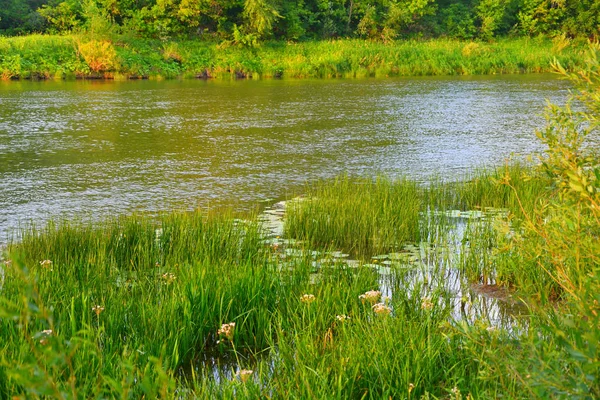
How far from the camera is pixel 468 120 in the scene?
14977 mm

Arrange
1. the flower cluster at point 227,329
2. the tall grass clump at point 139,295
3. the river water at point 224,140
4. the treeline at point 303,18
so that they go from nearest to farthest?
the tall grass clump at point 139,295 → the flower cluster at point 227,329 → the river water at point 224,140 → the treeline at point 303,18

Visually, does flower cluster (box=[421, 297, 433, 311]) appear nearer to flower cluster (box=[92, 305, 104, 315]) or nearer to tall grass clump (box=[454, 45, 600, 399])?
tall grass clump (box=[454, 45, 600, 399])

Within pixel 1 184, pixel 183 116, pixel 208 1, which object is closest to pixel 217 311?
pixel 1 184

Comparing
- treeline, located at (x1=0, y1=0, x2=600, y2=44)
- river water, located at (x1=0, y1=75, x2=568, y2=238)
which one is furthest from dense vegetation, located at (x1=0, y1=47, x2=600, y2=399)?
treeline, located at (x1=0, y1=0, x2=600, y2=44)

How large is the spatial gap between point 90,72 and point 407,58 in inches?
521

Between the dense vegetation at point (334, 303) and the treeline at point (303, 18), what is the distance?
25.0 metres

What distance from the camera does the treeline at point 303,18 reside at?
3167 centimetres

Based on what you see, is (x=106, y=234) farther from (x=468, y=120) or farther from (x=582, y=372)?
(x=468, y=120)

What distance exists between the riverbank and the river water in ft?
13.9

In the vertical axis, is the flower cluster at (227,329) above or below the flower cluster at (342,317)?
below

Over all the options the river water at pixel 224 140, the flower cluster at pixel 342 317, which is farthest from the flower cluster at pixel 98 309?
the river water at pixel 224 140

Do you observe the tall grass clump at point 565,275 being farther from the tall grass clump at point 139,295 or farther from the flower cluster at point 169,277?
the flower cluster at point 169,277

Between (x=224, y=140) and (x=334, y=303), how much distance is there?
8940 millimetres

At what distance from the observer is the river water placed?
27.5 feet
